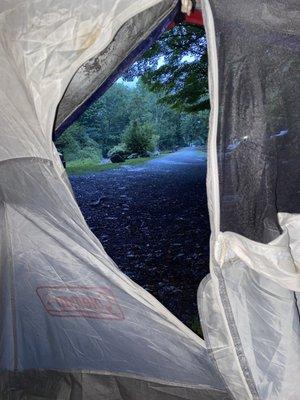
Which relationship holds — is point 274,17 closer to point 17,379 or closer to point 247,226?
point 247,226

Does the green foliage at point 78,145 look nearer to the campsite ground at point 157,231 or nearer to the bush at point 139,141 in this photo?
the bush at point 139,141

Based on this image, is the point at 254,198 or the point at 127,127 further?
the point at 127,127

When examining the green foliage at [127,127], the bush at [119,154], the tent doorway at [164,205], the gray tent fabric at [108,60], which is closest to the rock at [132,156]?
the bush at [119,154]

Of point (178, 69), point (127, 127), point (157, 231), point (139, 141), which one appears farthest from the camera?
point (127, 127)

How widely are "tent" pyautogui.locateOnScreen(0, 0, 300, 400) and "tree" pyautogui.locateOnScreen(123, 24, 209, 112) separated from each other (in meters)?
6.52

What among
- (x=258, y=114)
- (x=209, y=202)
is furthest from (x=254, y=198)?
(x=258, y=114)

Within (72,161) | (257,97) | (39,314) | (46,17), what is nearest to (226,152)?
(257,97)

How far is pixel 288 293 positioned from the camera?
1200mm

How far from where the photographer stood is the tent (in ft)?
3.54

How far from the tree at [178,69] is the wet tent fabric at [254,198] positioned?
6686 mm

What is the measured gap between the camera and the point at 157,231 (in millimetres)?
5738

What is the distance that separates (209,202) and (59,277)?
79cm

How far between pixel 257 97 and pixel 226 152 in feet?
0.60

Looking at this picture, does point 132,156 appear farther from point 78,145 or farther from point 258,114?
point 258,114
